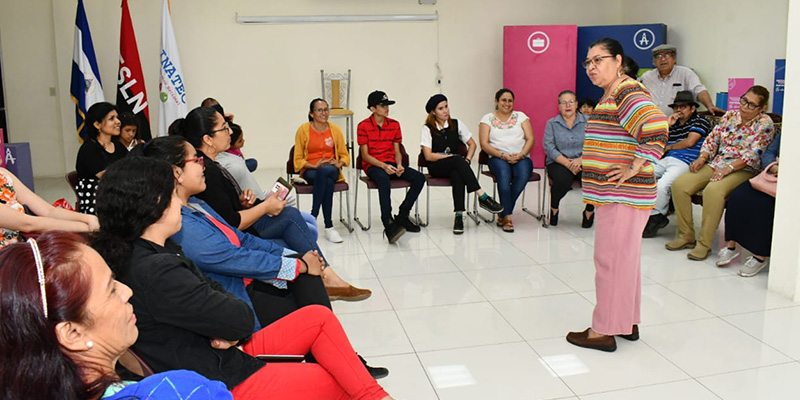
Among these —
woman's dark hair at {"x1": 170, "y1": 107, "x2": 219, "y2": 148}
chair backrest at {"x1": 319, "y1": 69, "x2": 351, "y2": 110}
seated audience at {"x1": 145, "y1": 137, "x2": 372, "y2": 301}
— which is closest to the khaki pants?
seated audience at {"x1": 145, "y1": 137, "x2": 372, "y2": 301}

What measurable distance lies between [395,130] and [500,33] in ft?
13.7

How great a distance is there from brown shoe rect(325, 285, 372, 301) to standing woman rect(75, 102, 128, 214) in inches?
68.5

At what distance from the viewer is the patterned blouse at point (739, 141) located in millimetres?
4406

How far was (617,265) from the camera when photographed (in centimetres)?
294

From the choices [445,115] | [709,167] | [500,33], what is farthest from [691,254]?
[500,33]

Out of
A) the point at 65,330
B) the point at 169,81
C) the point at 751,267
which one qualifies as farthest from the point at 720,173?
the point at 169,81

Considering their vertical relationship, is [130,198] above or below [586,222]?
above

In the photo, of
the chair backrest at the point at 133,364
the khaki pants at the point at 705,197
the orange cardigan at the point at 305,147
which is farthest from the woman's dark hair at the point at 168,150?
the khaki pants at the point at 705,197

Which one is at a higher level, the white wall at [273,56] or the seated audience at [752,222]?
the white wall at [273,56]

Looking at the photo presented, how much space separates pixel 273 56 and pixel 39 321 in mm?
8036

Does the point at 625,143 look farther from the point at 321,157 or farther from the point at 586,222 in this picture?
the point at 321,157

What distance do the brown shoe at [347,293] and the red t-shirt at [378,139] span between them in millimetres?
1903

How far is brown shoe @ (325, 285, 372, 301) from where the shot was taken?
3649 mm

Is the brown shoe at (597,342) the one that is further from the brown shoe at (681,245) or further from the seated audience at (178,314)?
the brown shoe at (681,245)
